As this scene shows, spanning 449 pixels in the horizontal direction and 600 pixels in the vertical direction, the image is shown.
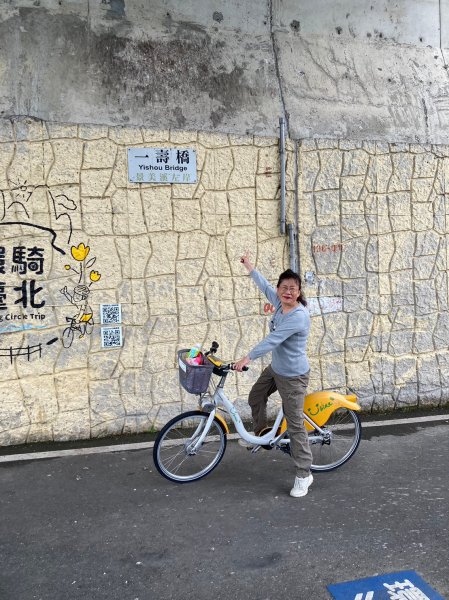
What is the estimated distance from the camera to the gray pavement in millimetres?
3184

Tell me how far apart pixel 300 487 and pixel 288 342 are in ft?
3.65

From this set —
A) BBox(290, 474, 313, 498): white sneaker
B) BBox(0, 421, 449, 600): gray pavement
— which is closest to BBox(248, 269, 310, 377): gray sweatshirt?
BBox(290, 474, 313, 498): white sneaker

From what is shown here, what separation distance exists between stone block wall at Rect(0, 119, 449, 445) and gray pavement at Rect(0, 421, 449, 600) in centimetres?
87

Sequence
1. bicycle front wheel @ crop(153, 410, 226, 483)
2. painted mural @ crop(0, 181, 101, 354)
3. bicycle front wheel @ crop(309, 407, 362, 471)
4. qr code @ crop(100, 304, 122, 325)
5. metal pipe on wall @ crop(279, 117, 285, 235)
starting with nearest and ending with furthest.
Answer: bicycle front wheel @ crop(153, 410, 226, 483) < bicycle front wheel @ crop(309, 407, 362, 471) < painted mural @ crop(0, 181, 101, 354) < qr code @ crop(100, 304, 122, 325) < metal pipe on wall @ crop(279, 117, 285, 235)

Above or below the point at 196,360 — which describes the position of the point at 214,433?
below

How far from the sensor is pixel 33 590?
3115 mm

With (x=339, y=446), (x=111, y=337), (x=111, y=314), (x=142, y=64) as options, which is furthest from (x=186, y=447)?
(x=142, y=64)

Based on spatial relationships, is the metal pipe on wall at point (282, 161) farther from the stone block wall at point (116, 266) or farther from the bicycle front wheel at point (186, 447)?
the bicycle front wheel at point (186, 447)

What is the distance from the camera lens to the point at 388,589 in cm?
305

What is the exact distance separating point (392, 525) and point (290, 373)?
1.28 meters

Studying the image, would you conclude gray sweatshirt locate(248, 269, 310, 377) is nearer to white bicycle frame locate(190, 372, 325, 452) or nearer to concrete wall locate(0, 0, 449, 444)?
white bicycle frame locate(190, 372, 325, 452)

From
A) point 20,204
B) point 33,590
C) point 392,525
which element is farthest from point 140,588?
point 20,204

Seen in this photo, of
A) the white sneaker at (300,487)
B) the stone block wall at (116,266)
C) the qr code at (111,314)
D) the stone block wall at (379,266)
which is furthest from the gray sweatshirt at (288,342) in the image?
the stone block wall at (379,266)

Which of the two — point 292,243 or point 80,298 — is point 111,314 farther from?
point 292,243
